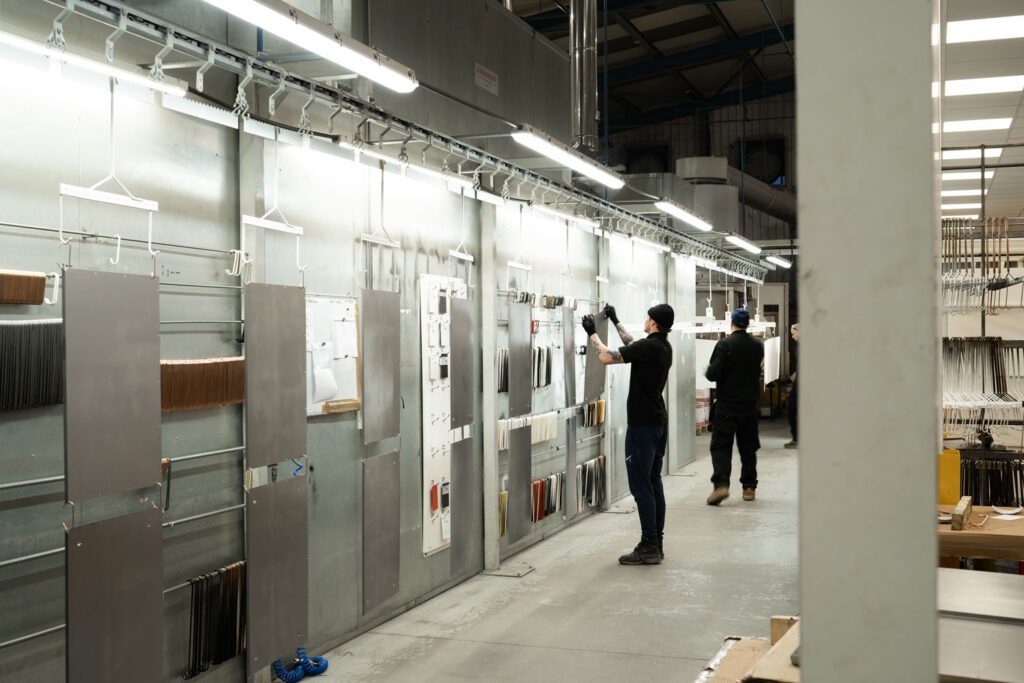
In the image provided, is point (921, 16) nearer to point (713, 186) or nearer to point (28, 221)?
point (28, 221)

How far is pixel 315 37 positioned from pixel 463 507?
3486 mm

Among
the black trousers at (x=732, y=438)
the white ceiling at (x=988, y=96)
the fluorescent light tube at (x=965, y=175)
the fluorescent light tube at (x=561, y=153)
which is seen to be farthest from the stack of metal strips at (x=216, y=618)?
the fluorescent light tube at (x=965, y=175)

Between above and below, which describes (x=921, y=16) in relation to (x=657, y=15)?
below

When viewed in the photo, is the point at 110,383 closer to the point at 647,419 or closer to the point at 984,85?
the point at 647,419

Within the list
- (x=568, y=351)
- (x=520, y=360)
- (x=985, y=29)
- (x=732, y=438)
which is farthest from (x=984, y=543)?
(x=732, y=438)

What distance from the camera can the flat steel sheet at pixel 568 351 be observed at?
725cm

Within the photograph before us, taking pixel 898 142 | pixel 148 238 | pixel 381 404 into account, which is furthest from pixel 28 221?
pixel 898 142

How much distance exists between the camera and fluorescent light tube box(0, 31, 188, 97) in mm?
2642

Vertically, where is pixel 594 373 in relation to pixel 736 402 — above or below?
above

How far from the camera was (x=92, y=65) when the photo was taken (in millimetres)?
2844

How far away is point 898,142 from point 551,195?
6258 mm

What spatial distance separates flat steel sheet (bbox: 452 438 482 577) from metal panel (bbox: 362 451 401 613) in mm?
832

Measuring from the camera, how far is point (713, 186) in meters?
10.8

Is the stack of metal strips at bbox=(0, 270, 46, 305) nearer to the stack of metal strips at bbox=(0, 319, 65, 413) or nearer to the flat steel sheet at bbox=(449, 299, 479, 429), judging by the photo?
the stack of metal strips at bbox=(0, 319, 65, 413)
